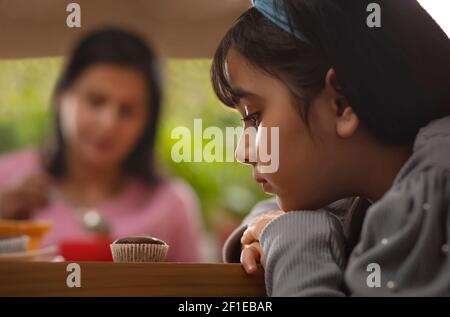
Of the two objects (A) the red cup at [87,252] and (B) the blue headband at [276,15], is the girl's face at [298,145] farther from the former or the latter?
(A) the red cup at [87,252]

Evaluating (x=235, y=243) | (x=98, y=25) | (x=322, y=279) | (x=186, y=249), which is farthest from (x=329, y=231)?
(x=98, y=25)

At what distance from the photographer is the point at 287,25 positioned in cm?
55

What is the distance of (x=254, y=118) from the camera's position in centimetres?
57

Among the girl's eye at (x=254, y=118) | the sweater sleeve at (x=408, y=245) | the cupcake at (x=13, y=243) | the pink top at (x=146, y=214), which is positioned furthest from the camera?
the pink top at (x=146, y=214)

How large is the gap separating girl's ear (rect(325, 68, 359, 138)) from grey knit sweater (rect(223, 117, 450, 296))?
6 cm

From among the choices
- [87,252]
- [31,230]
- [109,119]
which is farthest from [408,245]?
[109,119]

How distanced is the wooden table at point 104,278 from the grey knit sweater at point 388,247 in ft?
0.20

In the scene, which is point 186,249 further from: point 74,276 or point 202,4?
point 74,276

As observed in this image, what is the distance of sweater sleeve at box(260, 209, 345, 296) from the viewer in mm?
471

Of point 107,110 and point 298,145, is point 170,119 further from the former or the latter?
point 298,145

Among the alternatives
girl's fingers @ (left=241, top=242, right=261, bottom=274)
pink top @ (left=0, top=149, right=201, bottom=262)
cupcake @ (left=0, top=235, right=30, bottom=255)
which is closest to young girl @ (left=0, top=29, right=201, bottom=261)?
pink top @ (left=0, top=149, right=201, bottom=262)

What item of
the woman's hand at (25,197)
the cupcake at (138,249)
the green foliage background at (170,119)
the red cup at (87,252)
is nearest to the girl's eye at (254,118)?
the cupcake at (138,249)

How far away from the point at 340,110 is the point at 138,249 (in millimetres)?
196

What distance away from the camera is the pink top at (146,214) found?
1930 mm
